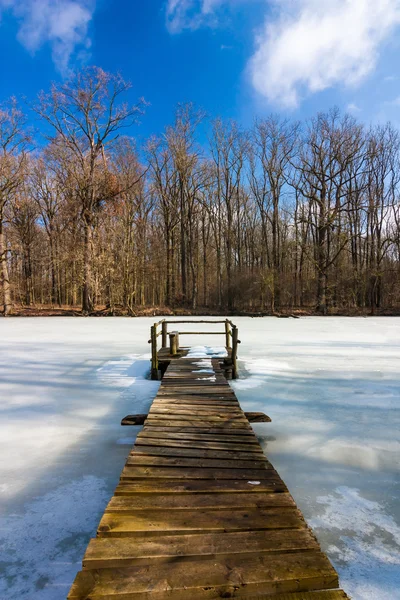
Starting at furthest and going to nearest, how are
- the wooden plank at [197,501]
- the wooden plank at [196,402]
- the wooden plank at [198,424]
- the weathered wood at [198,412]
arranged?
the wooden plank at [196,402], the weathered wood at [198,412], the wooden plank at [198,424], the wooden plank at [197,501]

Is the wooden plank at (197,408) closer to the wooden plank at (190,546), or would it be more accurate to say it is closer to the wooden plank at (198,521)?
the wooden plank at (198,521)

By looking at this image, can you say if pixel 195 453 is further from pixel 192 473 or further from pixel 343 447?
pixel 343 447

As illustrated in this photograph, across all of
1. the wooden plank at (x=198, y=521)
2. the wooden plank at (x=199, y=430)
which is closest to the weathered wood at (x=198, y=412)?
the wooden plank at (x=199, y=430)

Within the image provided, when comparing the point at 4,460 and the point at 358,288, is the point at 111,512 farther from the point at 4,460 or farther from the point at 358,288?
the point at 358,288

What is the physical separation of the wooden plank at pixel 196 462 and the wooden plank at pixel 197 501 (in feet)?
1.51

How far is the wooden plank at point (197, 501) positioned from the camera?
7.53 feet

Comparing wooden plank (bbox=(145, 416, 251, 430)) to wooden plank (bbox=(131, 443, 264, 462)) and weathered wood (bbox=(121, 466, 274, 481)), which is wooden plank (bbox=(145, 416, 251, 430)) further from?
weathered wood (bbox=(121, 466, 274, 481))

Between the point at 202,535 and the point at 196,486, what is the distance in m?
0.61

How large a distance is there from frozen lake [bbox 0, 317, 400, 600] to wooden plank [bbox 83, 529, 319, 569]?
0.52m

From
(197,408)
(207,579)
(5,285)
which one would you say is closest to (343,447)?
(197,408)

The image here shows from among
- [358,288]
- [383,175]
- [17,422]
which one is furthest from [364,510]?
[383,175]

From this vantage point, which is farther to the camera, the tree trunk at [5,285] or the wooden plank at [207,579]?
the tree trunk at [5,285]

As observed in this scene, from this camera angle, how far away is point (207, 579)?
5.50 ft

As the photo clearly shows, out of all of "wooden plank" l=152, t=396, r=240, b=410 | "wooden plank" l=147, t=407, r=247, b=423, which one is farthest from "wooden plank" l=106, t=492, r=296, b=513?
"wooden plank" l=152, t=396, r=240, b=410
